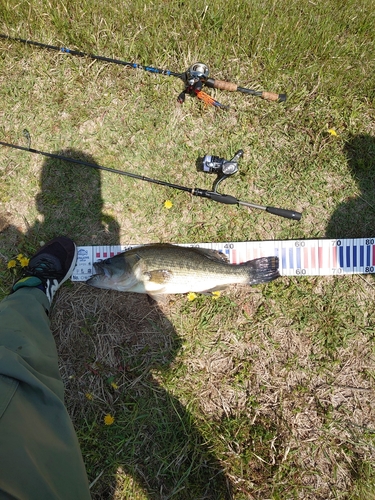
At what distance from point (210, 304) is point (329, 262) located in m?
1.49

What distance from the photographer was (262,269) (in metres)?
3.88

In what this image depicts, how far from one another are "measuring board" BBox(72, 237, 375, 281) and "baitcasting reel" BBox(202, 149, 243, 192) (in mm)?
815

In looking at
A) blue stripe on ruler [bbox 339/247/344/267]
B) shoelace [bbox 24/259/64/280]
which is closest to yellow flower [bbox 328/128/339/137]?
blue stripe on ruler [bbox 339/247/344/267]

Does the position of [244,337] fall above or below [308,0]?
below

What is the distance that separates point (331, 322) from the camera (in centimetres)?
407

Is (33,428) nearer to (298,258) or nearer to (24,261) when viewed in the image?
(24,261)

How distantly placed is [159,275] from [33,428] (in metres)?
1.81

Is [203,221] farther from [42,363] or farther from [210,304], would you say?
[42,363]

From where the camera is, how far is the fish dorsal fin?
389cm

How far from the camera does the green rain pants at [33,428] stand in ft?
7.33

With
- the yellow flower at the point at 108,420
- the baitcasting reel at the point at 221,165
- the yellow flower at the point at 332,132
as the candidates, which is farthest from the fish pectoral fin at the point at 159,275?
the yellow flower at the point at 332,132

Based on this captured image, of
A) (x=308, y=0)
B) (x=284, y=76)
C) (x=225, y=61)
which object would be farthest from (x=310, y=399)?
(x=308, y=0)

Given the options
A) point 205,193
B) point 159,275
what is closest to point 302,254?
point 205,193

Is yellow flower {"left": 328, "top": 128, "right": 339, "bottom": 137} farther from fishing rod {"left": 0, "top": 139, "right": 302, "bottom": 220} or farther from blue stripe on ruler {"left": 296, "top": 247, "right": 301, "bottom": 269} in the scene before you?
blue stripe on ruler {"left": 296, "top": 247, "right": 301, "bottom": 269}
